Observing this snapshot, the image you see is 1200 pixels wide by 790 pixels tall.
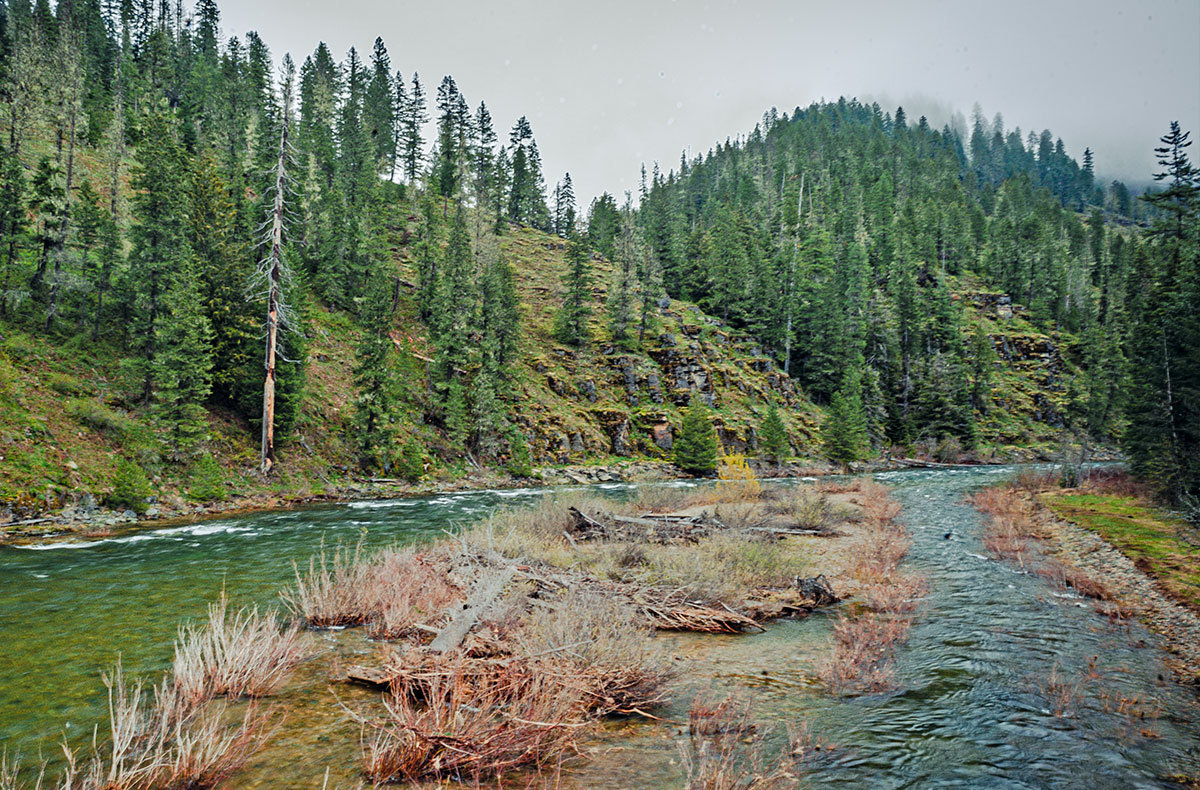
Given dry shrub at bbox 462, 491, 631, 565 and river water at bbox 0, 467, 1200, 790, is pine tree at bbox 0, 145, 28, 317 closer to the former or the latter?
river water at bbox 0, 467, 1200, 790

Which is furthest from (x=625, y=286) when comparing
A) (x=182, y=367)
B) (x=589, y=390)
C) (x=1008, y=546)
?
(x=1008, y=546)

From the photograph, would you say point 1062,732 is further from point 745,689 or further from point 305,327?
point 305,327

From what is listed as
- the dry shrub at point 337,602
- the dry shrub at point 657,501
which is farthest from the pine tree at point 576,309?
the dry shrub at point 337,602

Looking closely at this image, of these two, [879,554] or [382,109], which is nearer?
[879,554]

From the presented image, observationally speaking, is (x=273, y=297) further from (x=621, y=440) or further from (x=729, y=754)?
(x=729, y=754)

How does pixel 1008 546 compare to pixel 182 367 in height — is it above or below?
below

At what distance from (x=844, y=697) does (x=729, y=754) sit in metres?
3.49

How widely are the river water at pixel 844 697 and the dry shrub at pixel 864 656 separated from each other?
198mm

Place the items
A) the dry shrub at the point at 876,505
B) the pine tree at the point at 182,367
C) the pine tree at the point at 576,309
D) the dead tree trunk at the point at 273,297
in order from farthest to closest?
the pine tree at the point at 576,309, the dead tree trunk at the point at 273,297, the pine tree at the point at 182,367, the dry shrub at the point at 876,505

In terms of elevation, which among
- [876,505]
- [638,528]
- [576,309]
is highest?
[576,309]

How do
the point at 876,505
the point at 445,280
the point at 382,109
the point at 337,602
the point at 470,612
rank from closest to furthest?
the point at 470,612 → the point at 337,602 → the point at 876,505 → the point at 445,280 → the point at 382,109

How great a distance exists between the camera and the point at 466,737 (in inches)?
176

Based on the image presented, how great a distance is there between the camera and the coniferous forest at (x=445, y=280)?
24203 millimetres

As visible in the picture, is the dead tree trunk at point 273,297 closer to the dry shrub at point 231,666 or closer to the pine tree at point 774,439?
the dry shrub at point 231,666
